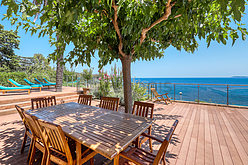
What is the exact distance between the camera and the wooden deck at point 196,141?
1.94 metres

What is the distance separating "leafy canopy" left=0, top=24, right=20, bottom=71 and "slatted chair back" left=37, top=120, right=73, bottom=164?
1794 cm

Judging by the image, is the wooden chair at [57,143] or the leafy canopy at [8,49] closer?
the wooden chair at [57,143]

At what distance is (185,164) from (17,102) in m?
6.27

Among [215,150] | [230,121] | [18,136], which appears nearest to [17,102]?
[18,136]

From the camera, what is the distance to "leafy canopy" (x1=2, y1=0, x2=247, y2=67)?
143cm

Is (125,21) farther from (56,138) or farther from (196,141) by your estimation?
(196,141)

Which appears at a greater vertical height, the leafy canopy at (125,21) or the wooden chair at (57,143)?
the leafy canopy at (125,21)

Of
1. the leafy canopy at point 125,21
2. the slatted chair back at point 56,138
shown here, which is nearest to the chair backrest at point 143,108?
the leafy canopy at point 125,21

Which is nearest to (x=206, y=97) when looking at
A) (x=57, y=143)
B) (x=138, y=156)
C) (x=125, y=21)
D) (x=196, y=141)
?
(x=196, y=141)

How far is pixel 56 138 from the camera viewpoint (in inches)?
49.2

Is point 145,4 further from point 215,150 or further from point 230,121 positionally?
point 230,121

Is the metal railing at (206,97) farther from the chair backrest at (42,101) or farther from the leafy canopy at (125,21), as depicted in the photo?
the chair backrest at (42,101)

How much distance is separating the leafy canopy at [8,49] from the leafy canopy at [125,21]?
16896 millimetres

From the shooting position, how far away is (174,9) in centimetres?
198
